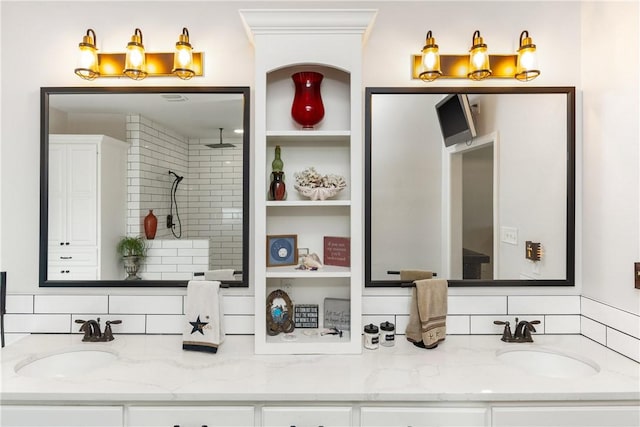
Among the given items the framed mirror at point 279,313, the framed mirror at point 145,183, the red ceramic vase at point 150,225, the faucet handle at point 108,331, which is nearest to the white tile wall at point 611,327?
the framed mirror at point 279,313

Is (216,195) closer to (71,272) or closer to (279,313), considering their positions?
(279,313)

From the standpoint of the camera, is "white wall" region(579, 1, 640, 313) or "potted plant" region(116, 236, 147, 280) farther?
"potted plant" region(116, 236, 147, 280)

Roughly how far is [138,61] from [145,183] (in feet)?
1.75

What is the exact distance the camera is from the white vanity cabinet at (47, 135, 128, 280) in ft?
6.30

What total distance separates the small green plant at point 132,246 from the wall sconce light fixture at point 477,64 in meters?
1.47

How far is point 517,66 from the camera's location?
6.24 feet

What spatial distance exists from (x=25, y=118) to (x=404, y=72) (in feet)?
5.81

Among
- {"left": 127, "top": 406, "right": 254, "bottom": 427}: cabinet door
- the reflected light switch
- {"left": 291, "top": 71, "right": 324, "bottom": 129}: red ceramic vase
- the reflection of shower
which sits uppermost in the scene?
{"left": 291, "top": 71, "right": 324, "bottom": 129}: red ceramic vase

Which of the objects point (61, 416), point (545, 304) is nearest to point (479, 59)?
point (545, 304)

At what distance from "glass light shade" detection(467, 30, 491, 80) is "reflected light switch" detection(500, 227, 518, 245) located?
2.28 ft

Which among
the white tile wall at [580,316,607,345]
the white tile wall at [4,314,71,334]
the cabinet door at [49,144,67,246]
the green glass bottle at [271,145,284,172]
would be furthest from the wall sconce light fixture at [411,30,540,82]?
the white tile wall at [4,314,71,334]

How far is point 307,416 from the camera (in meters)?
1.41

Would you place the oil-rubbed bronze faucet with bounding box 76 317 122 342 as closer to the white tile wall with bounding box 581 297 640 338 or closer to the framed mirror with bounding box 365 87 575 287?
the framed mirror with bounding box 365 87 575 287

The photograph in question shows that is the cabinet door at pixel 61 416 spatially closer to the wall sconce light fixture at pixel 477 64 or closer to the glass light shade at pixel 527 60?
the wall sconce light fixture at pixel 477 64
